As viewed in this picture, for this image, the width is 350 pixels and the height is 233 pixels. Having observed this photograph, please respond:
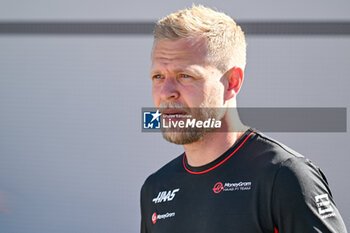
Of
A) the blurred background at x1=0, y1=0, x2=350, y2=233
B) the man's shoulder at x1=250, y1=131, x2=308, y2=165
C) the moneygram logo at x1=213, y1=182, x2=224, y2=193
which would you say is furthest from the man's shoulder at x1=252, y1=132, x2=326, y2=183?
the blurred background at x1=0, y1=0, x2=350, y2=233

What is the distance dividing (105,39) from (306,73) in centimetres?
122

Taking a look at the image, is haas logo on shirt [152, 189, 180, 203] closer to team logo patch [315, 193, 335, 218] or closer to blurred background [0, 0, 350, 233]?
team logo patch [315, 193, 335, 218]

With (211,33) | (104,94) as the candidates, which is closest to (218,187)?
(211,33)

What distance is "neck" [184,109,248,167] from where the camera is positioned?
1.37 m

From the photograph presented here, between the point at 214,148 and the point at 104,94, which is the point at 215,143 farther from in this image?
the point at 104,94

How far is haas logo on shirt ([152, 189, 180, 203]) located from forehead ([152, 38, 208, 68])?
0.40 meters

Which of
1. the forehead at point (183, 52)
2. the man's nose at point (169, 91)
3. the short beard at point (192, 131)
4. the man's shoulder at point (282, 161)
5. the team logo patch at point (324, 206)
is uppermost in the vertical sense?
the forehead at point (183, 52)

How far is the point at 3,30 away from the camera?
309cm

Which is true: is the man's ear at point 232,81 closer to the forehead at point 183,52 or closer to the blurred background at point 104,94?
the forehead at point 183,52

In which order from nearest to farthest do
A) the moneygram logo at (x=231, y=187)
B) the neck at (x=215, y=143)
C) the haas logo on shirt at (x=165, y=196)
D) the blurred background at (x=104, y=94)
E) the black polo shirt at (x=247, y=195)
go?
1. the black polo shirt at (x=247, y=195)
2. the moneygram logo at (x=231, y=187)
3. the neck at (x=215, y=143)
4. the haas logo on shirt at (x=165, y=196)
5. the blurred background at (x=104, y=94)

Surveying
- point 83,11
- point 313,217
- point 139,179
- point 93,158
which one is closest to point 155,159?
point 139,179

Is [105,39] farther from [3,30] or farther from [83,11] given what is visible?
[3,30]

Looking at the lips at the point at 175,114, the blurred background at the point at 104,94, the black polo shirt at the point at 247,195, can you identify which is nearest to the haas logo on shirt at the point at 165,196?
the black polo shirt at the point at 247,195

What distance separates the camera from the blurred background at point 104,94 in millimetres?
2732
